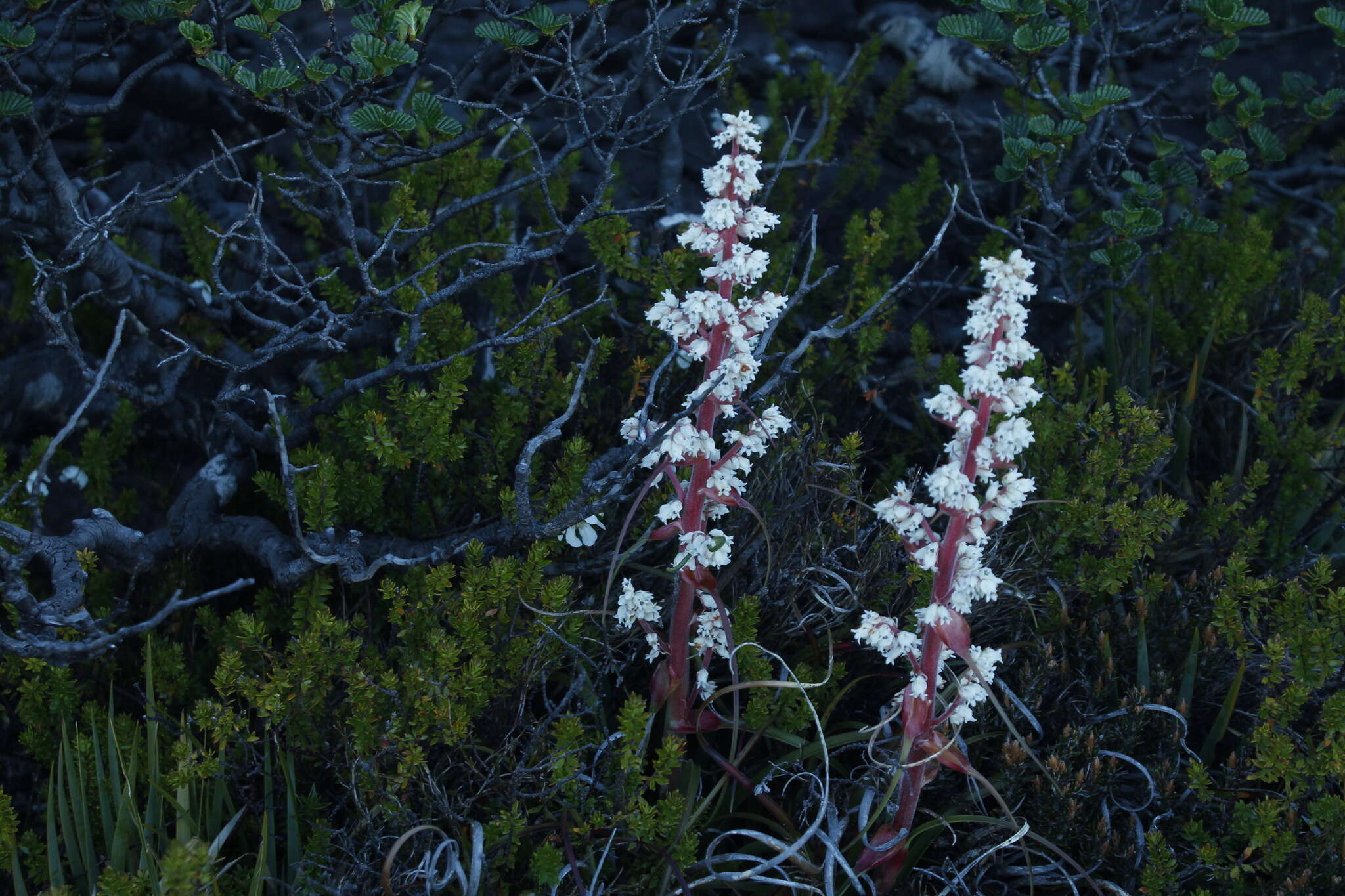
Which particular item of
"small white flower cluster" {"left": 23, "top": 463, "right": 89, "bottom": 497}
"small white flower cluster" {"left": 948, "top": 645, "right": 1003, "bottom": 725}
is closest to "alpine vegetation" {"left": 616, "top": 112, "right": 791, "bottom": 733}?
"small white flower cluster" {"left": 948, "top": 645, "right": 1003, "bottom": 725}

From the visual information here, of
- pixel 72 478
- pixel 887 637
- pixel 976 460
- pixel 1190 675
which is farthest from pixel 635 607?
pixel 72 478

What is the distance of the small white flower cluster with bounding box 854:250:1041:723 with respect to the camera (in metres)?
1.86

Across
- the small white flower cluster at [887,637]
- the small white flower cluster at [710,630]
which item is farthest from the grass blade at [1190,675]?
the small white flower cluster at [710,630]

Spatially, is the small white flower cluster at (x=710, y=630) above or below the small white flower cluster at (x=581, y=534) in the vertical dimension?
above

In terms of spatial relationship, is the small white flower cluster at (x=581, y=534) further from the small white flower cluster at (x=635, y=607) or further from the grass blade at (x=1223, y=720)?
the grass blade at (x=1223, y=720)

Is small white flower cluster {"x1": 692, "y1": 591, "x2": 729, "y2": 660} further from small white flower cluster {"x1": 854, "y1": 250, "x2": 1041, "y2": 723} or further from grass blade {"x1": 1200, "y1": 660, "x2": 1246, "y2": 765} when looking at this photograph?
grass blade {"x1": 1200, "y1": 660, "x2": 1246, "y2": 765}

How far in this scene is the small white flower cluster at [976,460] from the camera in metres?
1.86

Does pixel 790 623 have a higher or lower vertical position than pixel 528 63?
lower

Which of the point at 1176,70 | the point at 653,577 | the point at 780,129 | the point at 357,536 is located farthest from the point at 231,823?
the point at 1176,70

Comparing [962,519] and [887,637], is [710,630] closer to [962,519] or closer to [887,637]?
Result: [887,637]

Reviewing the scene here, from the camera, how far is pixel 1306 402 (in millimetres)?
3363

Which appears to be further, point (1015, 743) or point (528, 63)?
point (528, 63)

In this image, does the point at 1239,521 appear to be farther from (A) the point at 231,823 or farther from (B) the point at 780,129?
(A) the point at 231,823

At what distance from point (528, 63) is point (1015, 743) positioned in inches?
125
